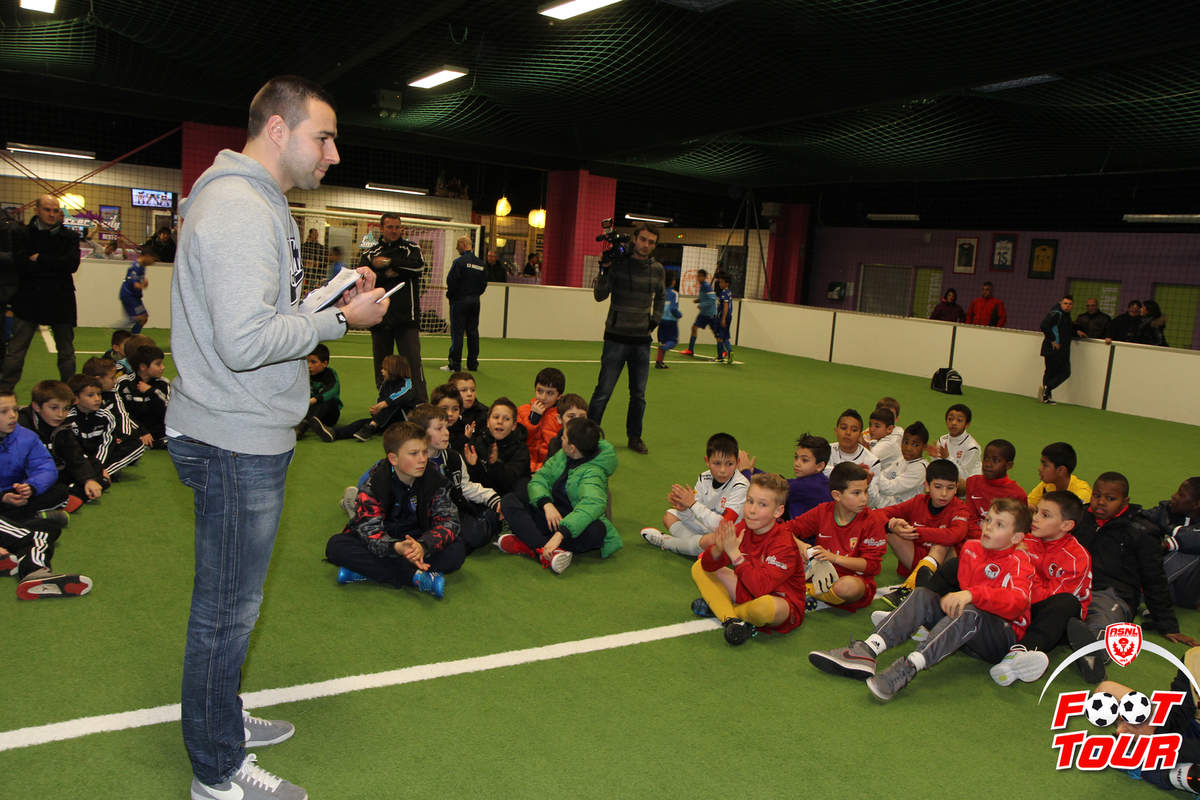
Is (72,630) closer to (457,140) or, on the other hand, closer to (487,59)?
(487,59)

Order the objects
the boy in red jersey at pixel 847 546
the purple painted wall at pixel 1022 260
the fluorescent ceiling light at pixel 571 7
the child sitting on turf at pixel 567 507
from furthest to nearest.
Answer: the purple painted wall at pixel 1022 260 < the fluorescent ceiling light at pixel 571 7 < the child sitting on turf at pixel 567 507 < the boy in red jersey at pixel 847 546

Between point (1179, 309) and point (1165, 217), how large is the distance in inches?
77.8

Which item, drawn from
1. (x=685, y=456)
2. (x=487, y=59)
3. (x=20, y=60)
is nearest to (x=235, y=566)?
(x=685, y=456)

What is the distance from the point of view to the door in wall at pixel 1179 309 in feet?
55.1

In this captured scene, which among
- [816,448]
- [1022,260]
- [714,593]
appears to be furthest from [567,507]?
[1022,260]

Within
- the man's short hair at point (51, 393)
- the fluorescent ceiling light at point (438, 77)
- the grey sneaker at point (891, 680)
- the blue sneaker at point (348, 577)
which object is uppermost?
the fluorescent ceiling light at point (438, 77)

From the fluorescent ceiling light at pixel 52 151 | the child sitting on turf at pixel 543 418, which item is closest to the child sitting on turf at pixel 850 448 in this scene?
the child sitting on turf at pixel 543 418

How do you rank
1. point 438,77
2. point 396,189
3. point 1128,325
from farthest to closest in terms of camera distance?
point 396,189 < point 1128,325 < point 438,77

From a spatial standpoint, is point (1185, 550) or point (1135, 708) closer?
point (1135, 708)

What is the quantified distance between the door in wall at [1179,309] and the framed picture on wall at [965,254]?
3883mm

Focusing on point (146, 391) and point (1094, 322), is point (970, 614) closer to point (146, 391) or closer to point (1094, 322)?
point (146, 391)

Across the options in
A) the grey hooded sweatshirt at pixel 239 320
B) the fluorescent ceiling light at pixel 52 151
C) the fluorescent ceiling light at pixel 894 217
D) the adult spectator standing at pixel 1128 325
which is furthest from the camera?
the fluorescent ceiling light at pixel 894 217

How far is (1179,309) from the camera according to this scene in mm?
17016

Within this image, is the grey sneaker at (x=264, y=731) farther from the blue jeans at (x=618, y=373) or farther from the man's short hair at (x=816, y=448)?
the blue jeans at (x=618, y=373)
